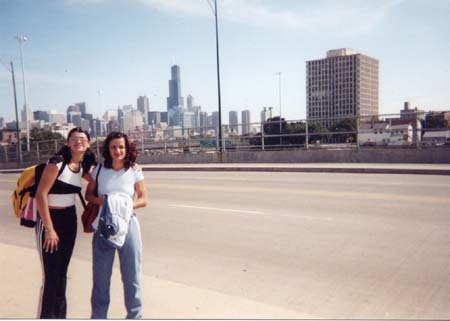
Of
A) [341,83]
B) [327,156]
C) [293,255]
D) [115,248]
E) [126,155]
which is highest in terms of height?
[341,83]

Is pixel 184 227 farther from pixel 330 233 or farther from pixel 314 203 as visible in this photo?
pixel 314 203

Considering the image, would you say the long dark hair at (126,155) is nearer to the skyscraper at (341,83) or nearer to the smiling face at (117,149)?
the smiling face at (117,149)

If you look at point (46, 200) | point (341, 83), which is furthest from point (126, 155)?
point (341, 83)

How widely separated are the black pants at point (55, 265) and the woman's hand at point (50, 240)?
0.19ft

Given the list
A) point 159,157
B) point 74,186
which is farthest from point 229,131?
point 74,186

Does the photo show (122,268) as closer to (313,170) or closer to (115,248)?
(115,248)

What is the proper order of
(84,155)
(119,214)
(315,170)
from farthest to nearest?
(315,170)
(84,155)
(119,214)

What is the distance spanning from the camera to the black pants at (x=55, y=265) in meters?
3.51

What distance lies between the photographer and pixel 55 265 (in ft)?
11.6

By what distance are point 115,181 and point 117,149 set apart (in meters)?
0.29

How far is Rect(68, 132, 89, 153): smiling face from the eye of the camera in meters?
3.61

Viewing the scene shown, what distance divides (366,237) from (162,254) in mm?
3395

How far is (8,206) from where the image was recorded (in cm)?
1184

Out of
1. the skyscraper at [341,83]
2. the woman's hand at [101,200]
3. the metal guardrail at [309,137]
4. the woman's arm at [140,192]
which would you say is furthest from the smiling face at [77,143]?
the skyscraper at [341,83]
